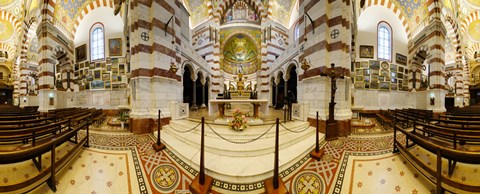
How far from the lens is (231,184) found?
109 inches

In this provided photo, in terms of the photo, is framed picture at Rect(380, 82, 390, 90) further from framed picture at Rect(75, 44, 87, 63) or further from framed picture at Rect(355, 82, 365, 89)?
framed picture at Rect(75, 44, 87, 63)

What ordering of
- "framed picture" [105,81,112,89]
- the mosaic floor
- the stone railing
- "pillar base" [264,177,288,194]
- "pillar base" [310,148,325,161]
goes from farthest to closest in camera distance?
1. "framed picture" [105,81,112,89]
2. the stone railing
3. "pillar base" [310,148,325,161]
4. the mosaic floor
5. "pillar base" [264,177,288,194]

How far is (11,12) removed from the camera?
48.6 ft

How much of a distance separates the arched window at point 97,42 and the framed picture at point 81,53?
0.54m

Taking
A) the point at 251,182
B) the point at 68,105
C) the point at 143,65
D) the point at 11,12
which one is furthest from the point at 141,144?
the point at 11,12

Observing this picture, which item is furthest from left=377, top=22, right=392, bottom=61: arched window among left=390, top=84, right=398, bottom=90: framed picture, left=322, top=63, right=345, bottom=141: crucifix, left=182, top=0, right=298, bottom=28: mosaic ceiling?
left=322, top=63, right=345, bottom=141: crucifix

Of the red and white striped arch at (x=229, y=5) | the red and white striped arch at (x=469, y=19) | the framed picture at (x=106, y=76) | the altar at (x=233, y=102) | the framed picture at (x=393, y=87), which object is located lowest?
the altar at (x=233, y=102)

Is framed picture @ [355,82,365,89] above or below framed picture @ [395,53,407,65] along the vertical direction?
below

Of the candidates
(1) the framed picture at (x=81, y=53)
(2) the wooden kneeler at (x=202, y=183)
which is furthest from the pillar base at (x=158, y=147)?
(1) the framed picture at (x=81, y=53)

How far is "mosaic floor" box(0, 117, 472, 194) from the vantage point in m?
2.70

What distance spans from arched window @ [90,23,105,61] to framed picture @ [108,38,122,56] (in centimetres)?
59

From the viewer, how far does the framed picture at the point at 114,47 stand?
33.9 ft

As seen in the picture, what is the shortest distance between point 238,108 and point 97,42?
11159 millimetres

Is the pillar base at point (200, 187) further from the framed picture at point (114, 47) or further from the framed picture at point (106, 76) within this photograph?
the framed picture at point (106, 76)
